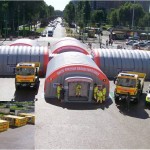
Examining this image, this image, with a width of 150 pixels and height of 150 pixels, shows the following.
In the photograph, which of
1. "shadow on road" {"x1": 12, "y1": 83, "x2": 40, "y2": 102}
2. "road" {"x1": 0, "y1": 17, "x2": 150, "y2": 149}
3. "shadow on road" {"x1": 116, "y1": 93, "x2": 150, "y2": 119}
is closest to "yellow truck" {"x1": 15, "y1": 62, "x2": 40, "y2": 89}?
"shadow on road" {"x1": 12, "y1": 83, "x2": 40, "y2": 102}

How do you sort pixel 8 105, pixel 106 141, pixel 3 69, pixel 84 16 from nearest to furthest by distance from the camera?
pixel 106 141 → pixel 8 105 → pixel 3 69 → pixel 84 16

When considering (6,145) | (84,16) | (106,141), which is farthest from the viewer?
(84,16)

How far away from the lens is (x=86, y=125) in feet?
76.7

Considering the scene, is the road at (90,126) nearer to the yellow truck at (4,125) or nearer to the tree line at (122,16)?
the yellow truck at (4,125)

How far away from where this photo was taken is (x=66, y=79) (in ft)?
94.7

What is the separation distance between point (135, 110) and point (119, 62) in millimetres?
13163

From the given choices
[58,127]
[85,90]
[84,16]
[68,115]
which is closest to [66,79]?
[85,90]

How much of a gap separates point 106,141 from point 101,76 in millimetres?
10187

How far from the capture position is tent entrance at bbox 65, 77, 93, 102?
2880 centimetres

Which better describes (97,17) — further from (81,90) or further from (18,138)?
(18,138)

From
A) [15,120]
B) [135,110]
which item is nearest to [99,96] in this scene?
[135,110]

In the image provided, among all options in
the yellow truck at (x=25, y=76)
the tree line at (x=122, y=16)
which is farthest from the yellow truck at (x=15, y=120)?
the tree line at (x=122, y=16)

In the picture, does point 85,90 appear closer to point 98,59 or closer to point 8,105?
point 8,105

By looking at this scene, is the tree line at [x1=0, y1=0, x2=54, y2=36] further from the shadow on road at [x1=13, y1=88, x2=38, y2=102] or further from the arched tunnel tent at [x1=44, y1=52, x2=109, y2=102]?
the arched tunnel tent at [x1=44, y1=52, x2=109, y2=102]
